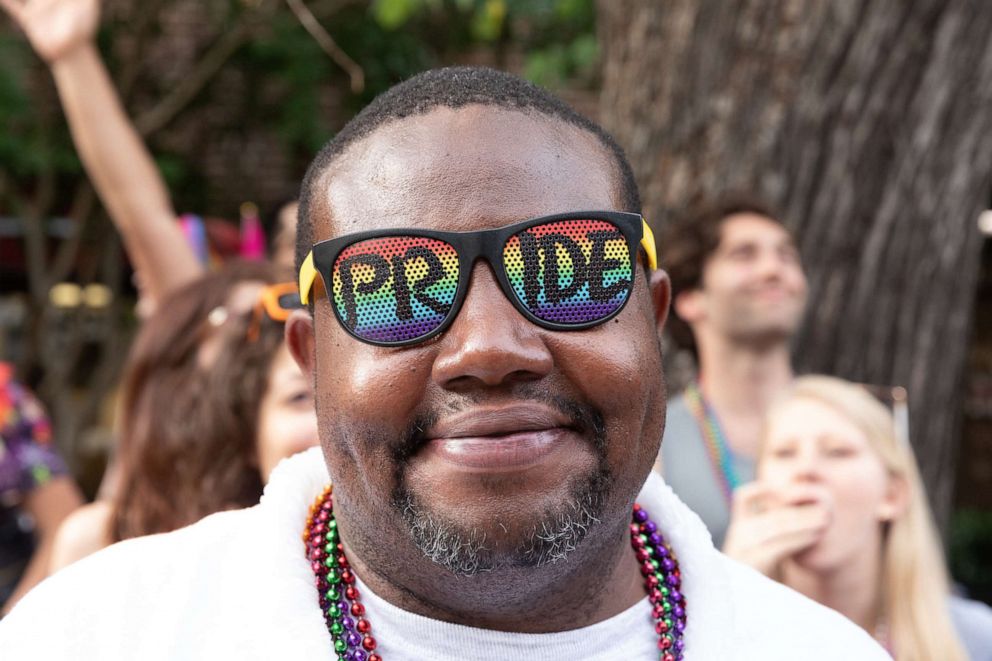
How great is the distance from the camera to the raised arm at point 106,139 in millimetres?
3135

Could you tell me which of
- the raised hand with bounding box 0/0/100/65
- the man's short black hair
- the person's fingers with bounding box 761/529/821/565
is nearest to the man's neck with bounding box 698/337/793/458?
the person's fingers with bounding box 761/529/821/565

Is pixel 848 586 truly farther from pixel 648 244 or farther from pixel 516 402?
pixel 516 402

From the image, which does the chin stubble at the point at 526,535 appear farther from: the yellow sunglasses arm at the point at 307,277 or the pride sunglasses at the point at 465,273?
the yellow sunglasses arm at the point at 307,277

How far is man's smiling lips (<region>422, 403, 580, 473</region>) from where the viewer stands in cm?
137

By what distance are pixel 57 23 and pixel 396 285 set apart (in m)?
2.24

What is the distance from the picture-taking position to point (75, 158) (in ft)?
24.4

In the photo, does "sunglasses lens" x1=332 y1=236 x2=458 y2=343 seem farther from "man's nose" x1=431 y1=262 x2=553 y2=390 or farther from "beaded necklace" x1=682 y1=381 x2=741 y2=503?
"beaded necklace" x1=682 y1=381 x2=741 y2=503

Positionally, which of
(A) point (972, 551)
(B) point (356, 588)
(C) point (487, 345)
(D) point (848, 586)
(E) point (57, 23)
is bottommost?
(A) point (972, 551)

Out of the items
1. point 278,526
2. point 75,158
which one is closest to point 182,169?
point 75,158

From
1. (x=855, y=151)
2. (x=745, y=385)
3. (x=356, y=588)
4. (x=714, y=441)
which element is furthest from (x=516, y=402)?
(x=855, y=151)

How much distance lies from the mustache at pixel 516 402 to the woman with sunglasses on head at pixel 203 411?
125 centimetres

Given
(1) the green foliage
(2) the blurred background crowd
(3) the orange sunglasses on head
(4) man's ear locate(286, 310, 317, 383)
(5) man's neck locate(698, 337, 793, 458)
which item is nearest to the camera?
(4) man's ear locate(286, 310, 317, 383)

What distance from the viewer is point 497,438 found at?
1384 millimetres

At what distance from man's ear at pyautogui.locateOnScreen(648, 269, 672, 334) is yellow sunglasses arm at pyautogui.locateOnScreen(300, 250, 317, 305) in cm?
54
